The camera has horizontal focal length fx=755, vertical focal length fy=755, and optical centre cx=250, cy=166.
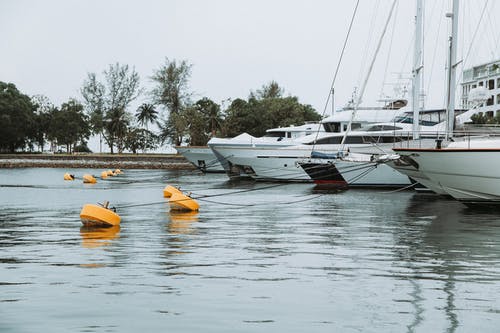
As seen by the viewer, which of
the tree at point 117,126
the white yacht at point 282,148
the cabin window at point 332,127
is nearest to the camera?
the white yacht at point 282,148

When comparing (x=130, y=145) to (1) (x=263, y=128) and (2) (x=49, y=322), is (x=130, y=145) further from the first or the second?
(2) (x=49, y=322)

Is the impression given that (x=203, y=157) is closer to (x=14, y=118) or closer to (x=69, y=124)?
(x=69, y=124)

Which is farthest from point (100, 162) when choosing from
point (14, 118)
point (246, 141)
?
point (246, 141)

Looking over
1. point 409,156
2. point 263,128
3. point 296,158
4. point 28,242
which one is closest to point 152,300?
point 28,242

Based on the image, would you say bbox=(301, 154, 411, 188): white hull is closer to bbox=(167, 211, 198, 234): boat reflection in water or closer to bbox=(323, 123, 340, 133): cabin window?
bbox=(323, 123, 340, 133): cabin window

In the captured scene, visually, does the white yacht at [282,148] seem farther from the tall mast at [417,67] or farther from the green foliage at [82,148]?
the green foliage at [82,148]

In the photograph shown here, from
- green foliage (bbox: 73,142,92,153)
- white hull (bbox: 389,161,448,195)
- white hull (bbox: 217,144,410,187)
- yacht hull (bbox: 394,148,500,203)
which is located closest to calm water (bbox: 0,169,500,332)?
yacht hull (bbox: 394,148,500,203)

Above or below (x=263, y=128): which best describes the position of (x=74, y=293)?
below

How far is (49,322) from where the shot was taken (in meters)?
8.95

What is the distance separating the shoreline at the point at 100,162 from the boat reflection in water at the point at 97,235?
63.1m

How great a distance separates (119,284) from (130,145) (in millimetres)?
95275

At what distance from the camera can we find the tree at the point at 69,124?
10100 centimetres

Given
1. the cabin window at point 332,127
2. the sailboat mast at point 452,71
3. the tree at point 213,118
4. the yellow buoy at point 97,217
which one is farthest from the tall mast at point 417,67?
the tree at point 213,118

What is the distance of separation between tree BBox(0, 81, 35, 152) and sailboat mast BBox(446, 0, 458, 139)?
263 ft
